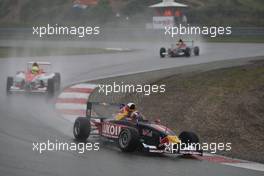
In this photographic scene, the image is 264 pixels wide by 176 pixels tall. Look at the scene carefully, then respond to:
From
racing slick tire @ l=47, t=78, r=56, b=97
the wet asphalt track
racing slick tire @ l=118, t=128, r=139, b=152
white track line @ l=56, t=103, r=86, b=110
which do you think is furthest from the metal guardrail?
racing slick tire @ l=118, t=128, r=139, b=152

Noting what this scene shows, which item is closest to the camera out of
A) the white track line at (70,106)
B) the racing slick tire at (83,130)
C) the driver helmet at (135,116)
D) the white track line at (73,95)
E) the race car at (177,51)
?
the driver helmet at (135,116)

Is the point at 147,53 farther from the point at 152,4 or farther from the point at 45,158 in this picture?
the point at 45,158

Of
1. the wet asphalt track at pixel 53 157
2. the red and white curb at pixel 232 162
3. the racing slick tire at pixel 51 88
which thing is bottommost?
the red and white curb at pixel 232 162

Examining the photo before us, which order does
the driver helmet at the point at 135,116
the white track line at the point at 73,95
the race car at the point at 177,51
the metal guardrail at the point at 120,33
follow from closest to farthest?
the driver helmet at the point at 135,116, the white track line at the point at 73,95, the race car at the point at 177,51, the metal guardrail at the point at 120,33

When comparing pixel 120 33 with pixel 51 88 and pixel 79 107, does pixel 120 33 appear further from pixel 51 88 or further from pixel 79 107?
pixel 79 107

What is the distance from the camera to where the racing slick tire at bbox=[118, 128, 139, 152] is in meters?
10.8

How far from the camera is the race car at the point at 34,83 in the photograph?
18.7 metres

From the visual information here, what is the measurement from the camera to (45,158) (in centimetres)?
997

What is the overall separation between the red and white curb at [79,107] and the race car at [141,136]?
392 mm

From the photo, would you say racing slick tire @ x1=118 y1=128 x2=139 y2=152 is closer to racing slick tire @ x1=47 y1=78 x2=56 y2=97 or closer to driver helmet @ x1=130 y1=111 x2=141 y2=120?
driver helmet @ x1=130 y1=111 x2=141 y2=120

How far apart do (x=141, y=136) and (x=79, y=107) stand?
497 cm

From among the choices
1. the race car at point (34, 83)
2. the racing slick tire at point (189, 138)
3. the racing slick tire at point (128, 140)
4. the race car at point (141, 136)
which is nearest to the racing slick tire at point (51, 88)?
the race car at point (34, 83)

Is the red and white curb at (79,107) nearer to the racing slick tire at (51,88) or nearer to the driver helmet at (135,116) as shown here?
the racing slick tire at (51,88)

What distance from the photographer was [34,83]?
19.4m
